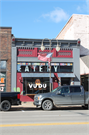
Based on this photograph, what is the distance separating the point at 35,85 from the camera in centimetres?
2142

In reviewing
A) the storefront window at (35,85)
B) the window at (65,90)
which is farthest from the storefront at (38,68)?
the window at (65,90)

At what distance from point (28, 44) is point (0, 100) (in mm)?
9687

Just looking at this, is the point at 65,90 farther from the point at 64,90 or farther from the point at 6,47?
the point at 6,47

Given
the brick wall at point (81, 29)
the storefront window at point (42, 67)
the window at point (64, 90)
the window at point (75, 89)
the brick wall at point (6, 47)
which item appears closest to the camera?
the window at point (64, 90)

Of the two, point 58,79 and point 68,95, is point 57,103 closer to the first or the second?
point 68,95

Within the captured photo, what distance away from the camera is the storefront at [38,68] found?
21266 mm

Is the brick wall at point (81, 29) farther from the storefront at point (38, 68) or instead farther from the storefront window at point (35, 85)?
the storefront window at point (35, 85)

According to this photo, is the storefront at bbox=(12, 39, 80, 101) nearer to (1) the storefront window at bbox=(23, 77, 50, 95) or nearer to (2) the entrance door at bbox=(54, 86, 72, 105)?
(1) the storefront window at bbox=(23, 77, 50, 95)

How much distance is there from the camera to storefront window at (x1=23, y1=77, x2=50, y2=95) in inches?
840

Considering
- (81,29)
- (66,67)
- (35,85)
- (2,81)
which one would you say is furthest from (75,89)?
(81,29)

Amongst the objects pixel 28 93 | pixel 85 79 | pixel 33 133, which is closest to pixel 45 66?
pixel 28 93

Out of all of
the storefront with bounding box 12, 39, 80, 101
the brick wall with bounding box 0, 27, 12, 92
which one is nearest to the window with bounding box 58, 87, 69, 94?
the storefront with bounding box 12, 39, 80, 101

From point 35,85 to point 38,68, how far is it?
208 cm

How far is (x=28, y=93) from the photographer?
21281 mm
